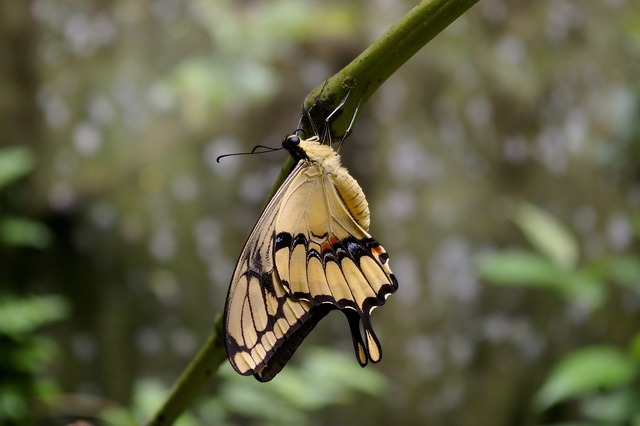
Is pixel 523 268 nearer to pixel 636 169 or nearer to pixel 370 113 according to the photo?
pixel 370 113

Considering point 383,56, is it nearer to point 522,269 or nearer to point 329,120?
point 329,120

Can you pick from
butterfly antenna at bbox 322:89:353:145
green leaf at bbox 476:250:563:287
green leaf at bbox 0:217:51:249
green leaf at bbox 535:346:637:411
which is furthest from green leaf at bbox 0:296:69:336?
butterfly antenna at bbox 322:89:353:145

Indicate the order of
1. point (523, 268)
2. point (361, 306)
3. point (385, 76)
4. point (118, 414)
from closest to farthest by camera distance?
point (385, 76)
point (361, 306)
point (523, 268)
point (118, 414)

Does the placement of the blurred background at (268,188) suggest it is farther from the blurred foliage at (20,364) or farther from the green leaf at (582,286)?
the green leaf at (582,286)

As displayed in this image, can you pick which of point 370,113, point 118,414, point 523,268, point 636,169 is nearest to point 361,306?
point 523,268

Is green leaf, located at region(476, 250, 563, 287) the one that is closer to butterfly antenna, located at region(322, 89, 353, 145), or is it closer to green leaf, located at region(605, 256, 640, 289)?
green leaf, located at region(605, 256, 640, 289)

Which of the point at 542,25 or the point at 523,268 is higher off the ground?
the point at 542,25
